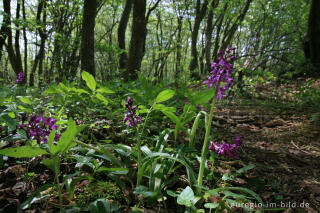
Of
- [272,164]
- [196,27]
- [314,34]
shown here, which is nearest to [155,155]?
[272,164]

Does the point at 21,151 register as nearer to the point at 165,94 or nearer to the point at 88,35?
the point at 165,94

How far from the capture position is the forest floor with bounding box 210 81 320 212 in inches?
56.0

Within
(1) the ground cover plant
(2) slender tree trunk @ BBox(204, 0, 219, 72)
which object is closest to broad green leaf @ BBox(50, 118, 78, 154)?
(1) the ground cover plant

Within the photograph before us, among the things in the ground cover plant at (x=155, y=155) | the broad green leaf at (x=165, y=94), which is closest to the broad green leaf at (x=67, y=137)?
the ground cover plant at (x=155, y=155)

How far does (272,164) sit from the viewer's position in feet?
6.30

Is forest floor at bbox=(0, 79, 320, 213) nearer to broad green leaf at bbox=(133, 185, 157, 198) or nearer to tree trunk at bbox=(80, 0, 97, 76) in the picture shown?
broad green leaf at bbox=(133, 185, 157, 198)

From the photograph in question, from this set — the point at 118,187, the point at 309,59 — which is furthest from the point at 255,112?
the point at 309,59

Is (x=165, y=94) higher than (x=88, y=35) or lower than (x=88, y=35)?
lower

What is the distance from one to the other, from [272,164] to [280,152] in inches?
14.1

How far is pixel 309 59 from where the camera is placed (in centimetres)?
718

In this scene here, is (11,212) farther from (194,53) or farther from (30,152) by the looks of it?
(194,53)

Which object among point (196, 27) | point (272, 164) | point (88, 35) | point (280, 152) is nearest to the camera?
point (272, 164)

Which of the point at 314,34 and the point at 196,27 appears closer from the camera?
the point at 314,34

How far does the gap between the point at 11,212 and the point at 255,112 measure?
4.21m
